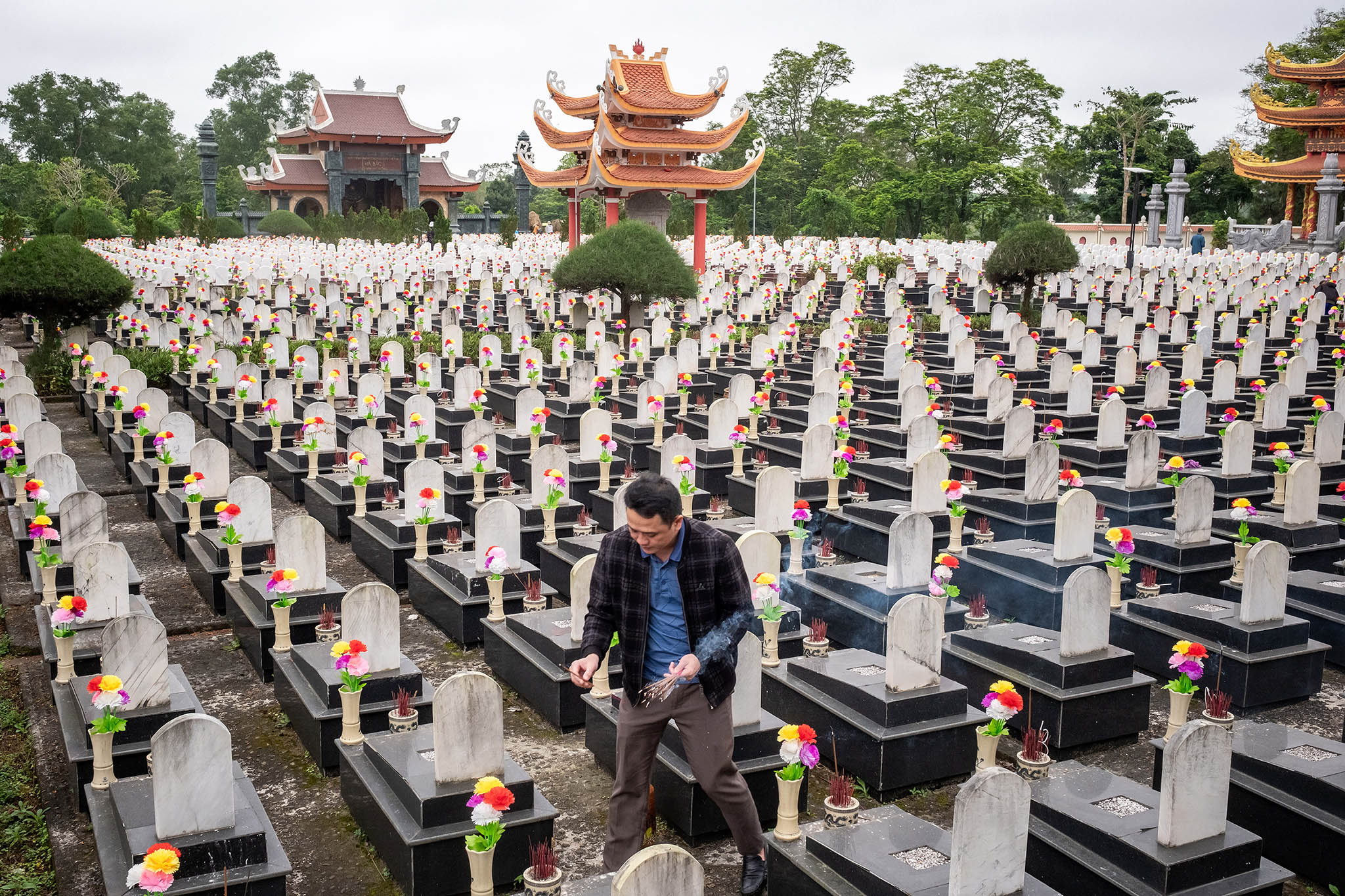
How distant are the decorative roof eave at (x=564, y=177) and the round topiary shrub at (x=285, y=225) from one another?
41.9 feet

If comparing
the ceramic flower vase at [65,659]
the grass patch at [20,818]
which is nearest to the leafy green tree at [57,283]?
the grass patch at [20,818]

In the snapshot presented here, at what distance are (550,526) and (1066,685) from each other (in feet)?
13.4

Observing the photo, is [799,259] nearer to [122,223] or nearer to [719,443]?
[719,443]

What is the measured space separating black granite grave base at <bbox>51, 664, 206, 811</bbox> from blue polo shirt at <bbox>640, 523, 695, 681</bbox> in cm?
251

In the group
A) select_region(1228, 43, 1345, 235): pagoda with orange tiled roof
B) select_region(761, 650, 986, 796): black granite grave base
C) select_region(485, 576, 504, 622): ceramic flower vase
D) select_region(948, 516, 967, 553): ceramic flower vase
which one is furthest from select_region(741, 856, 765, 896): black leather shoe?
select_region(1228, 43, 1345, 235): pagoda with orange tiled roof

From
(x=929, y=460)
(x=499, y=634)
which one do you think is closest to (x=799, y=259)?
(x=929, y=460)

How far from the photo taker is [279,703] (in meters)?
6.33

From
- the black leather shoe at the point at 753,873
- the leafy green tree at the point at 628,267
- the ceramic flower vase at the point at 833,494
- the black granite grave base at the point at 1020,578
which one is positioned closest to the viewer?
the black leather shoe at the point at 753,873

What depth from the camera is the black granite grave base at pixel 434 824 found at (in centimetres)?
446

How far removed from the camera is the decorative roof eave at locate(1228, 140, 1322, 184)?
38.9 m

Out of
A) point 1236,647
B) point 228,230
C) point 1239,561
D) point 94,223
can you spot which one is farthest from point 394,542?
point 228,230

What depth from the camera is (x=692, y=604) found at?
4004 mm

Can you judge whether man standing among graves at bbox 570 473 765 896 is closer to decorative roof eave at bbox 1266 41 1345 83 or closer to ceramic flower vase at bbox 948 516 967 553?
ceramic flower vase at bbox 948 516 967 553

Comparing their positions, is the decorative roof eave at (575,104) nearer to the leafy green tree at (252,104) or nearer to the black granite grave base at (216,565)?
the black granite grave base at (216,565)
